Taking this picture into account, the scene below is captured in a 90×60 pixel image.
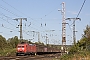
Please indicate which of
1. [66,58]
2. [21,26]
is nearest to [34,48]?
[21,26]

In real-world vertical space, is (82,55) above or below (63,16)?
below

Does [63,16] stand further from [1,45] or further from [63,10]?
[1,45]

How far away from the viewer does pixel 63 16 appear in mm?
42031

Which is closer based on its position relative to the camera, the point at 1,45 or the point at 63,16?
the point at 63,16

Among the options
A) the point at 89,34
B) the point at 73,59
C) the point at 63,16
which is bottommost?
the point at 73,59

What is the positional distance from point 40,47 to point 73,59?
47.5 m

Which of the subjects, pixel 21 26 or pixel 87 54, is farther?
pixel 21 26

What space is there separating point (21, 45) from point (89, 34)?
21973 millimetres

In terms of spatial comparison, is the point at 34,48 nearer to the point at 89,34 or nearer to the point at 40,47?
the point at 40,47

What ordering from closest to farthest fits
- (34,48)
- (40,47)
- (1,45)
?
1. (34,48)
2. (40,47)
3. (1,45)

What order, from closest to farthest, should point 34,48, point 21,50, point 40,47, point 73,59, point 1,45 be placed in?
1. point 73,59
2. point 21,50
3. point 34,48
4. point 40,47
5. point 1,45

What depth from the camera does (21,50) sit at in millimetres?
57969

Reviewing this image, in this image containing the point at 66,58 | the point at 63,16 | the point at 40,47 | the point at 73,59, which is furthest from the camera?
the point at 40,47

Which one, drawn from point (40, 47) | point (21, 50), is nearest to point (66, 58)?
point (21, 50)
